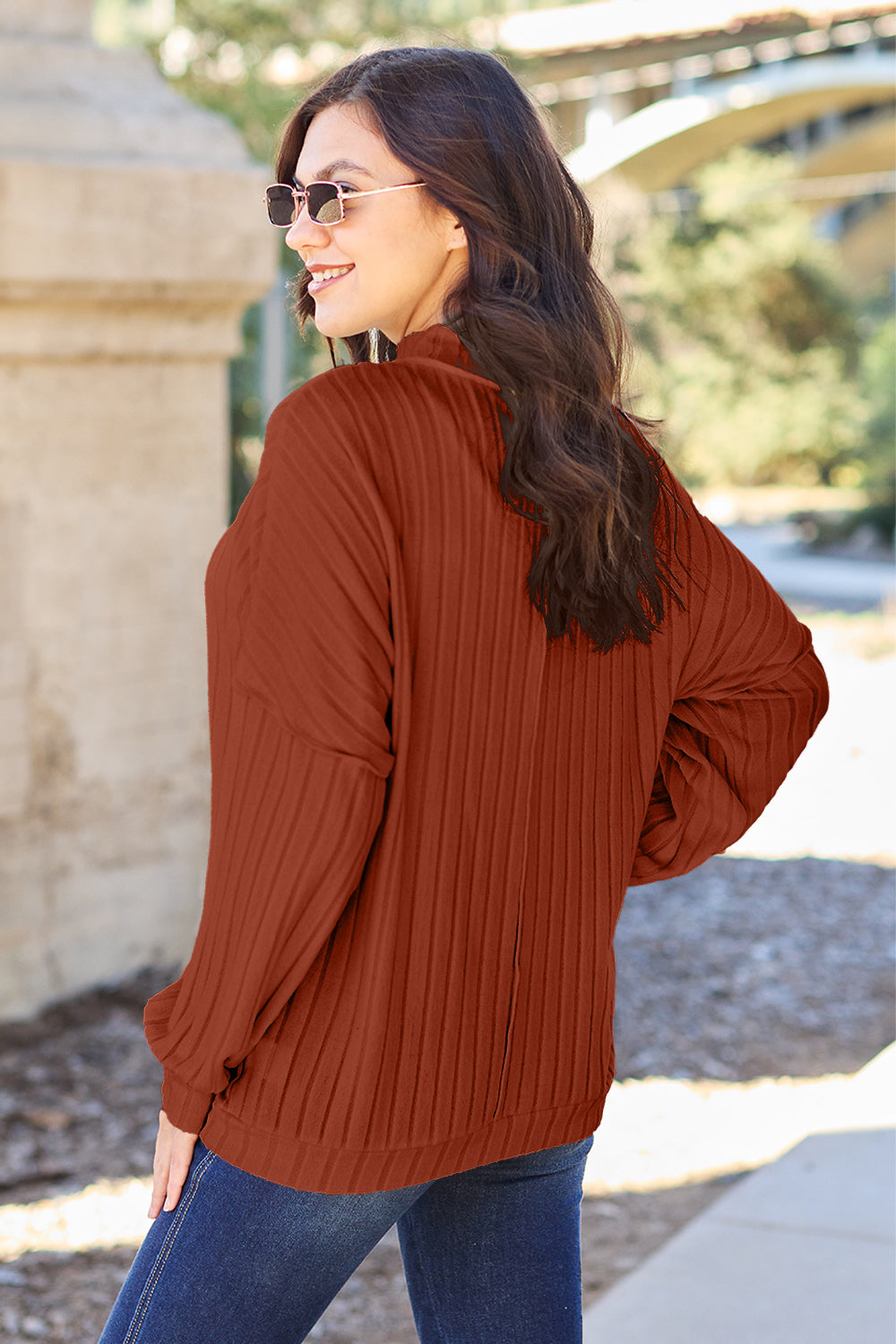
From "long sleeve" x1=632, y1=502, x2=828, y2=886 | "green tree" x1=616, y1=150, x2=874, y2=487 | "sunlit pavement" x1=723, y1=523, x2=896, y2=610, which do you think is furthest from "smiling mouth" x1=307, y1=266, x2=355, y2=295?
"green tree" x1=616, y1=150, x2=874, y2=487

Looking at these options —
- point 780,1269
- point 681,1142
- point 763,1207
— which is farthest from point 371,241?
point 681,1142

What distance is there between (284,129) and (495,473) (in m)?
0.54

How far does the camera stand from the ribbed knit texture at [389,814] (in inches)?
51.4

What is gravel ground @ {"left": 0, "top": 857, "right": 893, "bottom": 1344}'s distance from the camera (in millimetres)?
3109

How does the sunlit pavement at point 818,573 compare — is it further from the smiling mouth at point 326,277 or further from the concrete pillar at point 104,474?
the smiling mouth at point 326,277

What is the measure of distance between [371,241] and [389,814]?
55cm

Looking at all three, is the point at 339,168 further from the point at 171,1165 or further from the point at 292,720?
the point at 171,1165

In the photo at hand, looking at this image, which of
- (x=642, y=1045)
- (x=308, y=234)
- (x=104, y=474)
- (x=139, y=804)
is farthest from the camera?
(x=642, y=1045)

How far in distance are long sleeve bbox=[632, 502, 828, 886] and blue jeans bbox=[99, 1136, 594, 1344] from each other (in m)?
0.37

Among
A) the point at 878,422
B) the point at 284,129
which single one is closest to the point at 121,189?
the point at 284,129

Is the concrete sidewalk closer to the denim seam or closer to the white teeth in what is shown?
the denim seam

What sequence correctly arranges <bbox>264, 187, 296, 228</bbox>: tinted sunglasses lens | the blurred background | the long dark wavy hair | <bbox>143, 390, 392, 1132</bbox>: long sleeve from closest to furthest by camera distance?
<bbox>143, 390, 392, 1132</bbox>: long sleeve, the long dark wavy hair, <bbox>264, 187, 296, 228</bbox>: tinted sunglasses lens, the blurred background

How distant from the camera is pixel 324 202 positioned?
149cm

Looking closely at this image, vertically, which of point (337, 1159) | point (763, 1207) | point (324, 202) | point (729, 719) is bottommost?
point (763, 1207)
